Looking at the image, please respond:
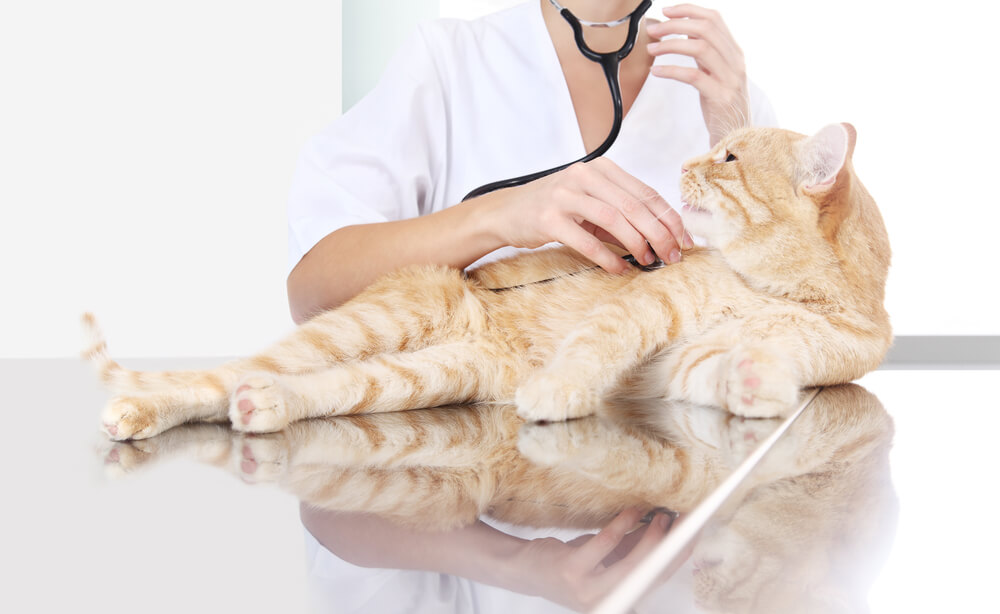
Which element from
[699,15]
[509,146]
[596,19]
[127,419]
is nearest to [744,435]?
[127,419]

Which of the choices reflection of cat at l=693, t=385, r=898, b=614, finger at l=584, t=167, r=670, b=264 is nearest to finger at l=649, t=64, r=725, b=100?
finger at l=584, t=167, r=670, b=264

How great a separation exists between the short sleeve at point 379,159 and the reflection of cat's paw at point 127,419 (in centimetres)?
66

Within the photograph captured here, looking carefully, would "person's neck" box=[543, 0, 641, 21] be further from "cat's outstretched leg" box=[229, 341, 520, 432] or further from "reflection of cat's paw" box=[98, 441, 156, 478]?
"reflection of cat's paw" box=[98, 441, 156, 478]

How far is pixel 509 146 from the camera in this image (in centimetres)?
153

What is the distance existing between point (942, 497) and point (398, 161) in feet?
3.91

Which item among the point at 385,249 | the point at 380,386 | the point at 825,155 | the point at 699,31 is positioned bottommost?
the point at 380,386

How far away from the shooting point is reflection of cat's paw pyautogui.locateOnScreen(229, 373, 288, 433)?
0.78 meters

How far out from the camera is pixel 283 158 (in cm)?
313

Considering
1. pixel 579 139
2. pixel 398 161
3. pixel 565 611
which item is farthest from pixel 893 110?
pixel 565 611

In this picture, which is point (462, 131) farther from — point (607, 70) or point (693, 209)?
point (693, 209)

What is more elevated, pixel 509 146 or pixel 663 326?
pixel 509 146

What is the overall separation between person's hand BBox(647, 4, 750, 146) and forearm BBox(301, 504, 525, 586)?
1.02 metres

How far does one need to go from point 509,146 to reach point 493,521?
1206mm

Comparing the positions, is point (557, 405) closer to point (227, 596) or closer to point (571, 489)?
point (571, 489)
